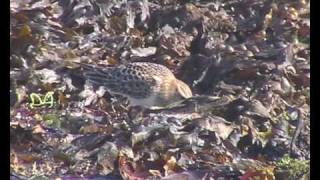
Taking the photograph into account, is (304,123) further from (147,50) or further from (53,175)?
(53,175)

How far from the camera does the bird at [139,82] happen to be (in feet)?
10.1

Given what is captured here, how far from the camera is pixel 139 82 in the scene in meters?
3.08

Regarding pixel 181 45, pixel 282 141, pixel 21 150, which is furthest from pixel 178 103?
pixel 21 150

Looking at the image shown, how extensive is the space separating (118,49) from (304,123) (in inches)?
36.2

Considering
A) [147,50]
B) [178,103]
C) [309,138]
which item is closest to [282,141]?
[309,138]

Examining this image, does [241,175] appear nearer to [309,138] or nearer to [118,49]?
[309,138]

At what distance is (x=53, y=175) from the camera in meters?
3.02

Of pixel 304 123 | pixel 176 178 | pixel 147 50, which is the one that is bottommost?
pixel 176 178

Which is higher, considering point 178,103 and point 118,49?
point 118,49

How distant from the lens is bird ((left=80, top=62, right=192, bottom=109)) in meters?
3.08

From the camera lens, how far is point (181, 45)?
3.15m

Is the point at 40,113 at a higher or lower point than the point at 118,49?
lower

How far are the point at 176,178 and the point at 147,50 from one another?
1.96 feet
